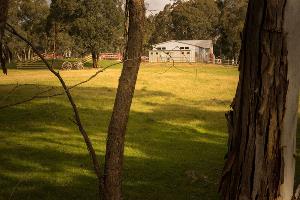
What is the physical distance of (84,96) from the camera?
930 inches

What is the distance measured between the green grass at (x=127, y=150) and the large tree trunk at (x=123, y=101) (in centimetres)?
102

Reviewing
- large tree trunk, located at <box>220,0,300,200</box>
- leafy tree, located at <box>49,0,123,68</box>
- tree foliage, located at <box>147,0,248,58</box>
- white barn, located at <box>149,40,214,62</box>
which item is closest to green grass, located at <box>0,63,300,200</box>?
large tree trunk, located at <box>220,0,300,200</box>

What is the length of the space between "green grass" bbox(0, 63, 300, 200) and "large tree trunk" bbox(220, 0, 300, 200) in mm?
2063

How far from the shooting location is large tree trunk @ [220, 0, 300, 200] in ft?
7.08

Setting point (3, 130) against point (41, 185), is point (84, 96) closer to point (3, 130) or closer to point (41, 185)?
point (3, 130)

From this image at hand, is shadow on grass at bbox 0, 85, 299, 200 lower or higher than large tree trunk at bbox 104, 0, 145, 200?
lower

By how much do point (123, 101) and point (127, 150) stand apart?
6.67 m

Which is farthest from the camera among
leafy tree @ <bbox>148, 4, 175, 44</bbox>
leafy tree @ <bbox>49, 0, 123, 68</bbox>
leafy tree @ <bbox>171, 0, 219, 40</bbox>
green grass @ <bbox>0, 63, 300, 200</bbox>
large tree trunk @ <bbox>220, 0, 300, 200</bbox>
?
leafy tree @ <bbox>148, 4, 175, 44</bbox>

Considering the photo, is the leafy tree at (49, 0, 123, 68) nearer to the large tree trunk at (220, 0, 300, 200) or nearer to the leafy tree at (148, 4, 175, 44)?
the leafy tree at (148, 4, 175, 44)

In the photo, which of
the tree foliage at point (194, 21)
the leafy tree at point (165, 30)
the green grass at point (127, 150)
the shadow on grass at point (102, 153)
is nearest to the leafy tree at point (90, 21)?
the tree foliage at point (194, 21)

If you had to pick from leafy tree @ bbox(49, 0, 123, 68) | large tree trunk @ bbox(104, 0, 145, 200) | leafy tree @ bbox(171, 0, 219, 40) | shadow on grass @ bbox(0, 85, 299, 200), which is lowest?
shadow on grass @ bbox(0, 85, 299, 200)

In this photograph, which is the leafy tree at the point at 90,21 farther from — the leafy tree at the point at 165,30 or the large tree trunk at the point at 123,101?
the large tree trunk at the point at 123,101

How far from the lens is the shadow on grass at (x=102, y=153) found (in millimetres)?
8906

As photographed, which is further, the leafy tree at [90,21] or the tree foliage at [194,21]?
the tree foliage at [194,21]
